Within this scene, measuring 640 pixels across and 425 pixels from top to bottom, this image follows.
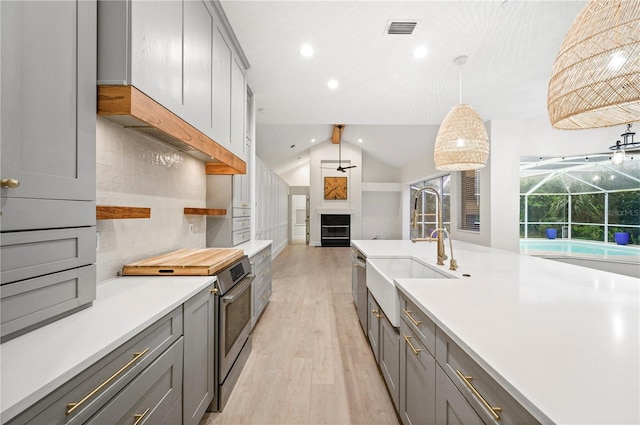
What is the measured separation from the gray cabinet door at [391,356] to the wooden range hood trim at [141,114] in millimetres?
1693

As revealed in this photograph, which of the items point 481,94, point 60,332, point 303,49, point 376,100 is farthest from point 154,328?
point 481,94

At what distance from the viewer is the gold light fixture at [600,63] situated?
0.81m

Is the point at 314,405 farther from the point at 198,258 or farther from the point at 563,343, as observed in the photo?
the point at 563,343

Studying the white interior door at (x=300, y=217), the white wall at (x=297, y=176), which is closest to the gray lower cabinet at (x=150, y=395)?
the white wall at (x=297, y=176)

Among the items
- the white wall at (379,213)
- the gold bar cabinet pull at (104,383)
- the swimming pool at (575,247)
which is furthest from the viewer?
the white wall at (379,213)

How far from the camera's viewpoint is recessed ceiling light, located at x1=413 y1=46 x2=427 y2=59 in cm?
242

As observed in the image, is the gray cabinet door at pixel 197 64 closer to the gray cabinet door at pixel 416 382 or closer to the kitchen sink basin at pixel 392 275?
the kitchen sink basin at pixel 392 275

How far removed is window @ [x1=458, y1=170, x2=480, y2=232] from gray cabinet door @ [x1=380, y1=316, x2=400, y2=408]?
3535mm

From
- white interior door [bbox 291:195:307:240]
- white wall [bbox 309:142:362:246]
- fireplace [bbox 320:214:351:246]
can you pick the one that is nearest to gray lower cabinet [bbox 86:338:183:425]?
white wall [bbox 309:142:362:246]

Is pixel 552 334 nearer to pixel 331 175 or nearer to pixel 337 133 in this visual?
pixel 337 133

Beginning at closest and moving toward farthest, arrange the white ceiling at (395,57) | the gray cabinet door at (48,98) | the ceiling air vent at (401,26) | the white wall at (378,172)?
the gray cabinet door at (48,98) < the white ceiling at (395,57) < the ceiling air vent at (401,26) < the white wall at (378,172)

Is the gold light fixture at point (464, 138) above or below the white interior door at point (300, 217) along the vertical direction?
above

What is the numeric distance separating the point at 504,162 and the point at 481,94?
133 centimetres

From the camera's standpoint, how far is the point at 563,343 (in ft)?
2.51
